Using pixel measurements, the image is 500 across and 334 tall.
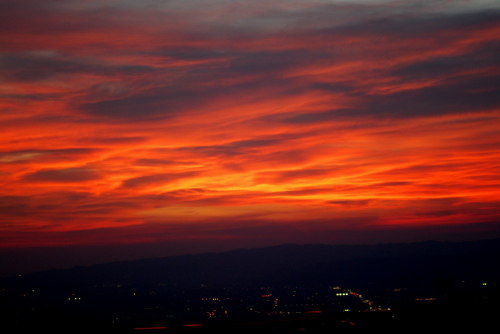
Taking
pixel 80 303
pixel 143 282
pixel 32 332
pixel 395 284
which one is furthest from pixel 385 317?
pixel 143 282

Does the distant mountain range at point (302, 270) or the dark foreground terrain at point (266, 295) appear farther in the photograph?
the distant mountain range at point (302, 270)

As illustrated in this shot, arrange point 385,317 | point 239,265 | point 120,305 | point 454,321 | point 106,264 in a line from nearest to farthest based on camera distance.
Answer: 1. point 454,321
2. point 385,317
3. point 120,305
4. point 106,264
5. point 239,265

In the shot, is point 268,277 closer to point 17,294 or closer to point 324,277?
point 324,277

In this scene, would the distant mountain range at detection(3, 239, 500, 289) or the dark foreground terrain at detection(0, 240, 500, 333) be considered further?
the distant mountain range at detection(3, 239, 500, 289)

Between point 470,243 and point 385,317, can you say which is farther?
point 470,243

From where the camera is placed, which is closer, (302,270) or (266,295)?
(266,295)

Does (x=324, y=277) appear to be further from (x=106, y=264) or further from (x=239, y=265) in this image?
(x=106, y=264)

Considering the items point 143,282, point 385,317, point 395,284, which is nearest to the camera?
point 385,317

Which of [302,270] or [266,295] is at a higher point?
[302,270]
